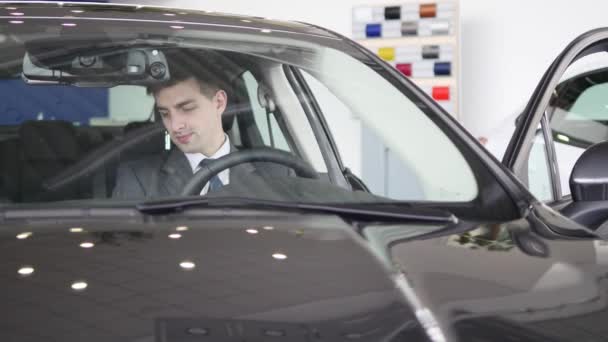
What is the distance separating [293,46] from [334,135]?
210 mm

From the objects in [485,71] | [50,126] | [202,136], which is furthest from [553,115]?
[485,71]

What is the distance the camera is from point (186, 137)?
5.73 ft

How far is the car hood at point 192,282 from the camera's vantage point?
100cm

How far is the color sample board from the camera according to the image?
8141mm

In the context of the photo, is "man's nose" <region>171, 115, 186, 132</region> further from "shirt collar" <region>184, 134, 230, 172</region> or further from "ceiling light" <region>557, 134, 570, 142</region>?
"ceiling light" <region>557, 134, 570, 142</region>

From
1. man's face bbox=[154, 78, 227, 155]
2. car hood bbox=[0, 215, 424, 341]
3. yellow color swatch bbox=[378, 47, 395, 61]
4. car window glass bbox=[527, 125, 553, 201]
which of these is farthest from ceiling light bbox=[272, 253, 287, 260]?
yellow color swatch bbox=[378, 47, 395, 61]

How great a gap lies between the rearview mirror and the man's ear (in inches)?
4.8

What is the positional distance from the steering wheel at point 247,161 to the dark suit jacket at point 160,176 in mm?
13

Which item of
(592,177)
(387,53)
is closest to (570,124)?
(592,177)

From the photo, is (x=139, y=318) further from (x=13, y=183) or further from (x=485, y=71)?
(x=485, y=71)

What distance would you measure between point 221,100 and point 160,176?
0.25 m

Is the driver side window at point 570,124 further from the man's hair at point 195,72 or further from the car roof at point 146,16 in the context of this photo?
the man's hair at point 195,72

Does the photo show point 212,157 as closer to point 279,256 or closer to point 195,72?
point 195,72

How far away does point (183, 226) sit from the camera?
135 cm
